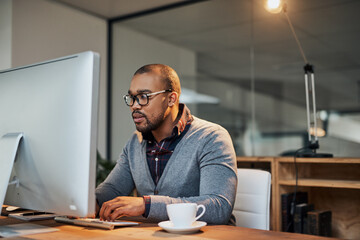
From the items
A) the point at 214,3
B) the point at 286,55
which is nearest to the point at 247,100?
the point at 286,55

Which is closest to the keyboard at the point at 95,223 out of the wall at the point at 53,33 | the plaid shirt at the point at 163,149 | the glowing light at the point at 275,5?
the plaid shirt at the point at 163,149

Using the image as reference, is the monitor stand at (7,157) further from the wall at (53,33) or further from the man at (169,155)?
the wall at (53,33)

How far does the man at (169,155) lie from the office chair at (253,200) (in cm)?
20

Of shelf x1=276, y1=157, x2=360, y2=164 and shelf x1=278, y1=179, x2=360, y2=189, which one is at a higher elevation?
shelf x1=276, y1=157, x2=360, y2=164

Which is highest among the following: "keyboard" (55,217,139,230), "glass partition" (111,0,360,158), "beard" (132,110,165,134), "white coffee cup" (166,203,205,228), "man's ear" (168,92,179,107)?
"glass partition" (111,0,360,158)

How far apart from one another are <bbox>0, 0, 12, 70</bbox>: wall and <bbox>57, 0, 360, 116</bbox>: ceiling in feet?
2.15

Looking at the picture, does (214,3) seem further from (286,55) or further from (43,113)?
→ (43,113)

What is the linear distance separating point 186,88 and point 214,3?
2.81 ft

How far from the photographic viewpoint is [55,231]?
1.11 meters

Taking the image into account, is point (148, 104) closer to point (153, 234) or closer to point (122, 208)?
point (122, 208)

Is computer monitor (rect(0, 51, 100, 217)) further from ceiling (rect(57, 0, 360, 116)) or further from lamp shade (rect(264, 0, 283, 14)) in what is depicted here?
ceiling (rect(57, 0, 360, 116))

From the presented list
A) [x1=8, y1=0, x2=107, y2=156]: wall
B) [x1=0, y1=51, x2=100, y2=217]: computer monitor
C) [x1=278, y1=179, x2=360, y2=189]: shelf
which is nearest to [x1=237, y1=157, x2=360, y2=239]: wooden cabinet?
[x1=278, y1=179, x2=360, y2=189]: shelf

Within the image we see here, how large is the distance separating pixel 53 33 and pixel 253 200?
9.90 feet

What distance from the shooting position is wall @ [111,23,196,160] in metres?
4.20
